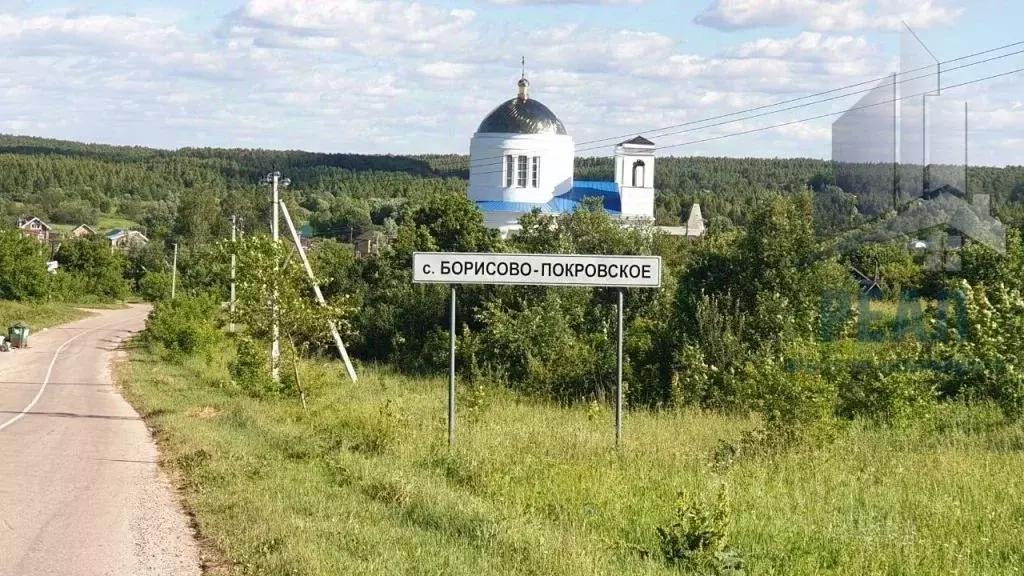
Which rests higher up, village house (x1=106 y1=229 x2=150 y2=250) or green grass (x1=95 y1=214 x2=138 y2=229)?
green grass (x1=95 y1=214 x2=138 y2=229)

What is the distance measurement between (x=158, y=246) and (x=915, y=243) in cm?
8631

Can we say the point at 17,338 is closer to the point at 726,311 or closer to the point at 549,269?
the point at 726,311

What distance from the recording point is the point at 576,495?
9.89m

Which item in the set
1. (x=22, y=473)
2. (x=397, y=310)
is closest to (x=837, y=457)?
(x=22, y=473)

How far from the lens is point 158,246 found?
10019 centimetres

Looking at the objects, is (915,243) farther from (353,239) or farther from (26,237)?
(353,239)

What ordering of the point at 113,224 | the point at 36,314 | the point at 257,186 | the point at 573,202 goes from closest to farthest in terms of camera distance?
1. the point at 36,314
2. the point at 573,202
3. the point at 257,186
4. the point at 113,224

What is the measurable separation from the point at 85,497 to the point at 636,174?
243ft

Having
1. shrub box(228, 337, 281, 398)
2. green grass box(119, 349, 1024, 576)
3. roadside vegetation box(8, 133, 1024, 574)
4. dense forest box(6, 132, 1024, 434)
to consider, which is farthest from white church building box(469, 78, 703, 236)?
green grass box(119, 349, 1024, 576)

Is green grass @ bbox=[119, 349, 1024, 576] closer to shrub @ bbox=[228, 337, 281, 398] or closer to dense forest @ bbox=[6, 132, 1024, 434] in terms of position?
dense forest @ bbox=[6, 132, 1024, 434]

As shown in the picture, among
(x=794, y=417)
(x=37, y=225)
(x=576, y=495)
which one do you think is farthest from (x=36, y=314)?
(x=576, y=495)

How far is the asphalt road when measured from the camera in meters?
8.26

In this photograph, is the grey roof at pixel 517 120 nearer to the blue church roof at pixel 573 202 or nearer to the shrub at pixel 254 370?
the blue church roof at pixel 573 202

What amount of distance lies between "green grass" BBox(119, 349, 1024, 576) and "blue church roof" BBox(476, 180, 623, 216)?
55.9 metres
